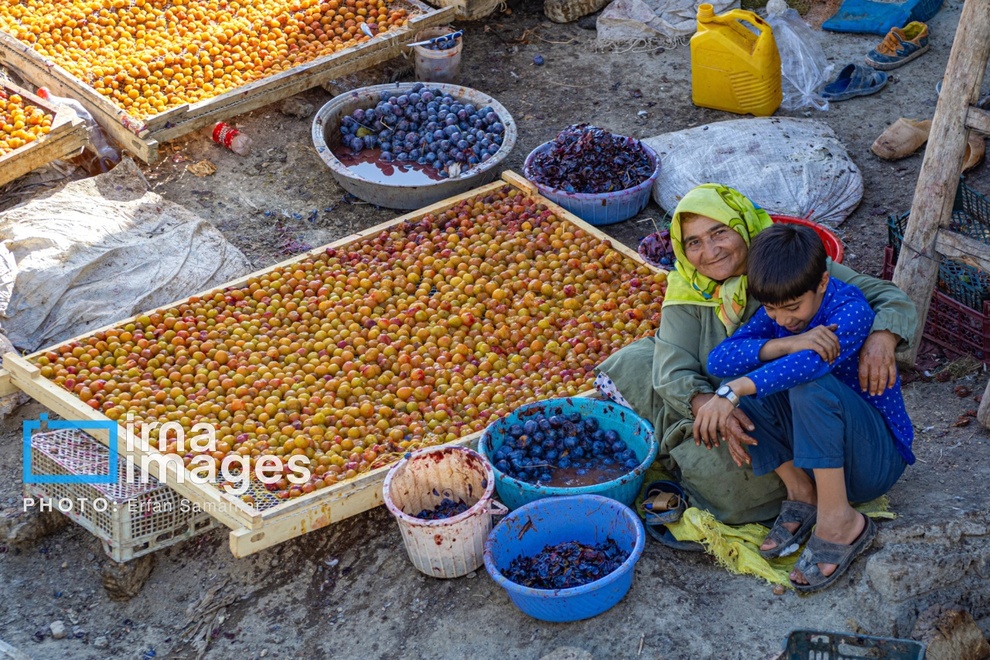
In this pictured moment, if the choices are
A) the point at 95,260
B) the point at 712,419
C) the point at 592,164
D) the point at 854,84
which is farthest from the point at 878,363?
the point at 854,84

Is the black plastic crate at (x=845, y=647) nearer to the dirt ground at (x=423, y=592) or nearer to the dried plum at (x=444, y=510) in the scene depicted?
the dirt ground at (x=423, y=592)

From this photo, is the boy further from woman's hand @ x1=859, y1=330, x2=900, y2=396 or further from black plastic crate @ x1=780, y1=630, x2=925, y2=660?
black plastic crate @ x1=780, y1=630, x2=925, y2=660

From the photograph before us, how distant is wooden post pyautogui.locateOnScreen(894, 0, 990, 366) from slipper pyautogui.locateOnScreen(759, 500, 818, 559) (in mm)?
1293

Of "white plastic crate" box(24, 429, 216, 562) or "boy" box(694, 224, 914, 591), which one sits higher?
"boy" box(694, 224, 914, 591)

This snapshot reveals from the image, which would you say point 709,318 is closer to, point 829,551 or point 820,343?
point 820,343

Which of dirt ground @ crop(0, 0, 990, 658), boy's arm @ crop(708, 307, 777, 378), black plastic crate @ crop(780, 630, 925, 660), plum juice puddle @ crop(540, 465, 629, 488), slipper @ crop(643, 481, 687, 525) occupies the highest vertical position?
boy's arm @ crop(708, 307, 777, 378)

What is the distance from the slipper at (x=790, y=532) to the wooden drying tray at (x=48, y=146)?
13.8 feet

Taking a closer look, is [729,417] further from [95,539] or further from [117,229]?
[117,229]

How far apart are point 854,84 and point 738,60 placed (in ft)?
2.77

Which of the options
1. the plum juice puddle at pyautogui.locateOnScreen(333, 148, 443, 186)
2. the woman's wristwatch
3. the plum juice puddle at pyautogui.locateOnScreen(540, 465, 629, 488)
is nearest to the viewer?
the woman's wristwatch

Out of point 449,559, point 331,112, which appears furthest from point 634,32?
point 449,559

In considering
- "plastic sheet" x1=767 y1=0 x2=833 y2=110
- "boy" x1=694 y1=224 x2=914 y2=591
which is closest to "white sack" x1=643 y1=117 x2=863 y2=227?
"plastic sheet" x1=767 y1=0 x2=833 y2=110

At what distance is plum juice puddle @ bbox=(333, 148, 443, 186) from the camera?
582 cm

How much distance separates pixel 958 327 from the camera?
445 cm
